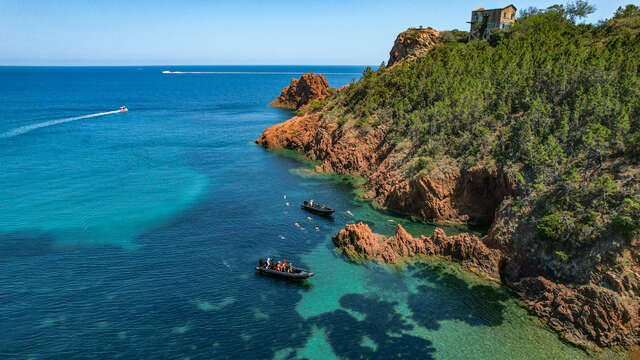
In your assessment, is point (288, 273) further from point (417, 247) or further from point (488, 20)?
point (488, 20)

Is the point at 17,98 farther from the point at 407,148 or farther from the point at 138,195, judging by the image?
the point at 407,148

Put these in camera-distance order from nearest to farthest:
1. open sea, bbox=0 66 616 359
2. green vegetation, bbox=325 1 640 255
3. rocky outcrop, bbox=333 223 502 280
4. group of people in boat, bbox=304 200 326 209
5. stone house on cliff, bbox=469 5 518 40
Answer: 1. open sea, bbox=0 66 616 359
2. green vegetation, bbox=325 1 640 255
3. rocky outcrop, bbox=333 223 502 280
4. group of people in boat, bbox=304 200 326 209
5. stone house on cliff, bbox=469 5 518 40

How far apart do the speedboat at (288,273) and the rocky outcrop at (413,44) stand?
7424 centimetres

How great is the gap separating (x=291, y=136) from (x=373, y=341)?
63915 mm

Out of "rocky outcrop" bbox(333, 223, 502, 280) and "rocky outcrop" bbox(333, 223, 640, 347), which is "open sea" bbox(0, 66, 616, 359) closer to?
"rocky outcrop" bbox(333, 223, 640, 347)

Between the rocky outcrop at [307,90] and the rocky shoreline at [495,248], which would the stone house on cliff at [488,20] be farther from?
the rocky outcrop at [307,90]

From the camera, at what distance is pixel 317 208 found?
4691 centimetres

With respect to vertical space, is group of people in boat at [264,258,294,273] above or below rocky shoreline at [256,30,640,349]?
below

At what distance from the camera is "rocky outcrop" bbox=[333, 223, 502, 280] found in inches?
1346

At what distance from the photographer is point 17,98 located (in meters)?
162

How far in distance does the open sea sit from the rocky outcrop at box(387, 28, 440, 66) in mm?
51045

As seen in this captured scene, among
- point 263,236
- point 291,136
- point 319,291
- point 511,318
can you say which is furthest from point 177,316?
point 291,136

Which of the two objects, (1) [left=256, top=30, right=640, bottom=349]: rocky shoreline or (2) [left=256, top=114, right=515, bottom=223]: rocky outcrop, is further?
(2) [left=256, top=114, right=515, bottom=223]: rocky outcrop

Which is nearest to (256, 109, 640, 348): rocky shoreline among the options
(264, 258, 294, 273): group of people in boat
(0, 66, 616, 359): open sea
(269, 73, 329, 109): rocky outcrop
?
(0, 66, 616, 359): open sea
